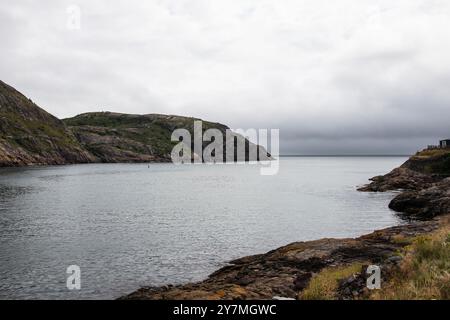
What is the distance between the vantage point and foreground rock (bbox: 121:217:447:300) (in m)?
20.0

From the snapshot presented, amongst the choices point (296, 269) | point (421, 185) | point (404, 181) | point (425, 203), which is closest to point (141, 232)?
point (296, 269)

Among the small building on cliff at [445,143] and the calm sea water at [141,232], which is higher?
the small building on cliff at [445,143]

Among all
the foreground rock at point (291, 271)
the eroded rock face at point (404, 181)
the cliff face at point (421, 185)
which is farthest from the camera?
the eroded rock face at point (404, 181)

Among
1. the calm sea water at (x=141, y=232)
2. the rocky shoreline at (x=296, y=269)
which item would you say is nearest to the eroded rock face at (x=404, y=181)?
the calm sea water at (x=141, y=232)

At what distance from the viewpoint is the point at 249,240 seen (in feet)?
147

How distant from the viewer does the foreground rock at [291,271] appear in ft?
65.7

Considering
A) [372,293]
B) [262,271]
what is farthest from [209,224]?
[372,293]

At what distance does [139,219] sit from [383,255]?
128 ft

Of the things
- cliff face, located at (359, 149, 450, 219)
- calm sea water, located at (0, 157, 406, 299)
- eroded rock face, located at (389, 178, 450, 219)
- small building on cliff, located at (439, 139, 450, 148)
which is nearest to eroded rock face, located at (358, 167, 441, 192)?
cliff face, located at (359, 149, 450, 219)

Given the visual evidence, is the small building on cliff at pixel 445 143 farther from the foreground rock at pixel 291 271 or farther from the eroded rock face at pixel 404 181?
the foreground rock at pixel 291 271

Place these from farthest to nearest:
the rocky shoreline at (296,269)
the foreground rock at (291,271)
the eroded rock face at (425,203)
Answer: the eroded rock face at (425,203), the foreground rock at (291,271), the rocky shoreline at (296,269)

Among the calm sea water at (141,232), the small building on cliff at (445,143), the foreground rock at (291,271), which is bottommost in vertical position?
the calm sea water at (141,232)

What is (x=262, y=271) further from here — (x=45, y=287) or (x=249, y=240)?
(x=249, y=240)
